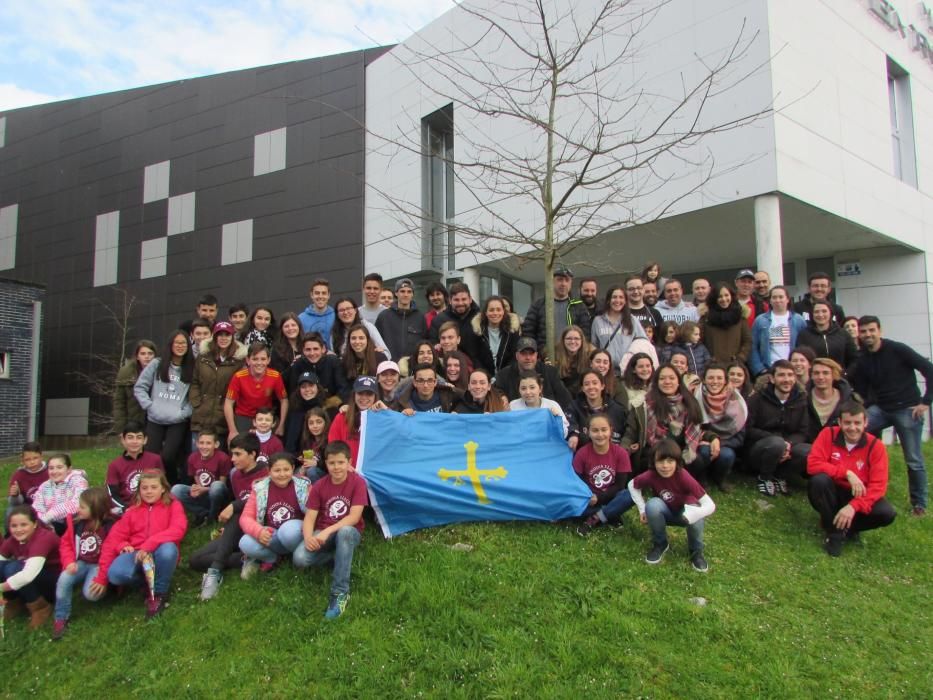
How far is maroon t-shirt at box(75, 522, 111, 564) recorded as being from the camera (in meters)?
5.64

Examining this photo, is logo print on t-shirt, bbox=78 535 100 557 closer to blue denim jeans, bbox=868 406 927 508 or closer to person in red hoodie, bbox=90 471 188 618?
person in red hoodie, bbox=90 471 188 618

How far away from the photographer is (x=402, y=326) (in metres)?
8.09

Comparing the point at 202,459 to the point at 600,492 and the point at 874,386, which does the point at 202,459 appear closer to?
the point at 600,492

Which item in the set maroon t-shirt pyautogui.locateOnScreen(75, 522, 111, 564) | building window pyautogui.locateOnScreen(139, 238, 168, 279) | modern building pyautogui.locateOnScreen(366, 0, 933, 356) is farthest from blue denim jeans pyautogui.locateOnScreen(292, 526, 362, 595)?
building window pyautogui.locateOnScreen(139, 238, 168, 279)

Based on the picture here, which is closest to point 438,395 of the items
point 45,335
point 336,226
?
point 336,226

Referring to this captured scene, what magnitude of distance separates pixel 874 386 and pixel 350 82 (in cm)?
1734

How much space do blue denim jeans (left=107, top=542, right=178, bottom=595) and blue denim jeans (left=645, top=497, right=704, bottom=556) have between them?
3.79m

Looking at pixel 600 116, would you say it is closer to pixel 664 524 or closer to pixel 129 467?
pixel 664 524

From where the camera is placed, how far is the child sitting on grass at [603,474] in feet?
19.0

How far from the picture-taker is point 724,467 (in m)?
6.77

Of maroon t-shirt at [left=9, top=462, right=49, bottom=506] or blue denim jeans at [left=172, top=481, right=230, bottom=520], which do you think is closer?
blue denim jeans at [left=172, top=481, right=230, bottom=520]

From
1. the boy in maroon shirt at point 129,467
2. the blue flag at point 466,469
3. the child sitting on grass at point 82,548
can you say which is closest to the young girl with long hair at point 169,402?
the boy in maroon shirt at point 129,467

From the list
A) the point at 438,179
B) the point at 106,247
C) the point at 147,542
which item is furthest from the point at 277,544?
the point at 106,247

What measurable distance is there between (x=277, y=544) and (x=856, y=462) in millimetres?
4910
